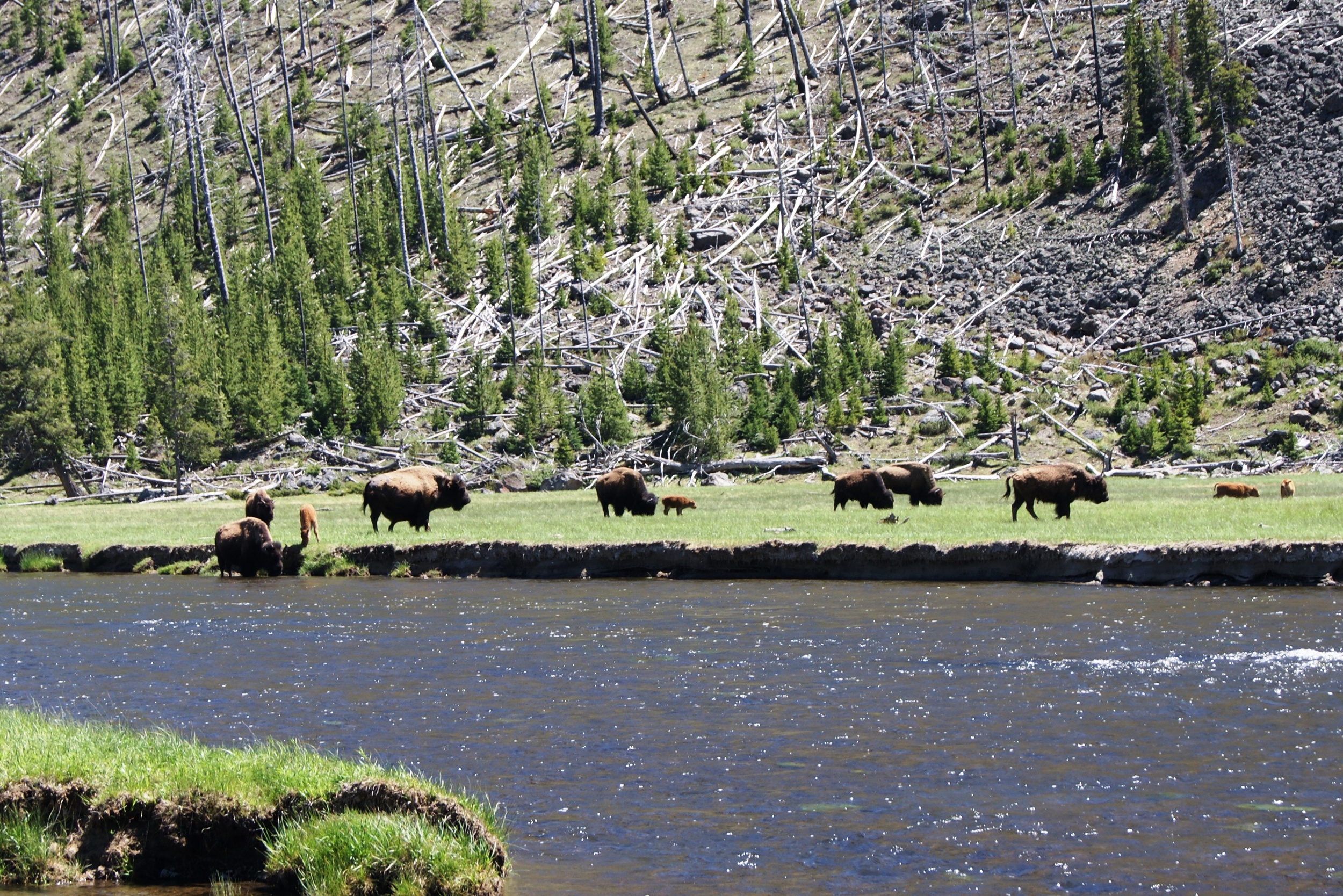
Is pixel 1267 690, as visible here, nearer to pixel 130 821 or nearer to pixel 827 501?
pixel 130 821

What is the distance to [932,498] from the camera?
3806 centimetres

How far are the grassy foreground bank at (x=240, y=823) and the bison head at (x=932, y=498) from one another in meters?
29.0

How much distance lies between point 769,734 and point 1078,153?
72.2 m

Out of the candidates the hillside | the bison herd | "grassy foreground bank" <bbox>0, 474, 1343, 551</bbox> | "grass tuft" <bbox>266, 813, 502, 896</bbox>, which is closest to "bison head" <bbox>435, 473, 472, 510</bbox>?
the bison herd

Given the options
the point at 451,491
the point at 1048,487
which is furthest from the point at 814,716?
the point at 451,491

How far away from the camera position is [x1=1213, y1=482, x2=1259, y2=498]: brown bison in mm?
36875

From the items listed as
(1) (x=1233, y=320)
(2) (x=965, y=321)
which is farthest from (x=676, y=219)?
(1) (x=1233, y=320)

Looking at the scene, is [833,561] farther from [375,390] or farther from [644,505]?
[375,390]

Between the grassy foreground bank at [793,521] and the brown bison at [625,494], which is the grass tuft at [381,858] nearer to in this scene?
the grassy foreground bank at [793,521]

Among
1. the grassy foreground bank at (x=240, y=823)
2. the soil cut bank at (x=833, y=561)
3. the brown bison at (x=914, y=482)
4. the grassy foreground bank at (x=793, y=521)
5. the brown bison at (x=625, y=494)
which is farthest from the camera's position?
the brown bison at (x=914, y=482)

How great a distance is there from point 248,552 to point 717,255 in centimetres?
5194

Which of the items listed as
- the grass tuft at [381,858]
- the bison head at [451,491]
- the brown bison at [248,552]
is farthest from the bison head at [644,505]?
the grass tuft at [381,858]

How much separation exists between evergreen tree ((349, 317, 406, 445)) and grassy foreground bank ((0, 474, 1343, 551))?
55.3 feet

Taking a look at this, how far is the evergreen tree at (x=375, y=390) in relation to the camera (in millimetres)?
64875
